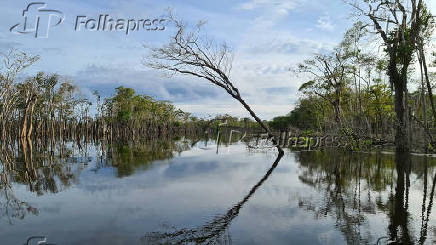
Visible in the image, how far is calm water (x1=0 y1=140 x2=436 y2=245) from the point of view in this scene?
5336mm

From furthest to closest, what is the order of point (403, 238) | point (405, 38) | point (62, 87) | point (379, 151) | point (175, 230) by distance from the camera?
point (62, 87) → point (379, 151) → point (405, 38) → point (175, 230) → point (403, 238)

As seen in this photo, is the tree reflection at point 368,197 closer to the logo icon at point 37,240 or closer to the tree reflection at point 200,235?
the tree reflection at point 200,235

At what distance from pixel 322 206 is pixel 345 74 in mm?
23403

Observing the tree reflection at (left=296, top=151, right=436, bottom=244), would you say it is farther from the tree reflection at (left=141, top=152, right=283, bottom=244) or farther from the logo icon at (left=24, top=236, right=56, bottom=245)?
the logo icon at (left=24, top=236, right=56, bottom=245)

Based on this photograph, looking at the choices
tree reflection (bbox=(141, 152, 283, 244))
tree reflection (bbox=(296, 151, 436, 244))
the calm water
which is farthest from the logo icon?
tree reflection (bbox=(296, 151, 436, 244))

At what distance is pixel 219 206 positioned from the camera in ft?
23.9

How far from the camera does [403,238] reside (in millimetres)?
5105

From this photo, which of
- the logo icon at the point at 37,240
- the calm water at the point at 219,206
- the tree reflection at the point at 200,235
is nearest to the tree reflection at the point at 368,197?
A: the calm water at the point at 219,206

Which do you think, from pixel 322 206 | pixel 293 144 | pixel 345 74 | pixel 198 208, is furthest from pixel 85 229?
pixel 345 74

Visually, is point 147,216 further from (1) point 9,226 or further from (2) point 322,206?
(2) point 322,206

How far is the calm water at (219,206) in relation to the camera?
5.34 meters

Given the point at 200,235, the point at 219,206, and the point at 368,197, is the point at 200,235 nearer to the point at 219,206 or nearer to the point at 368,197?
the point at 219,206

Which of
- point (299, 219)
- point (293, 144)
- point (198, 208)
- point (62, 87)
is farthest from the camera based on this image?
point (62, 87)

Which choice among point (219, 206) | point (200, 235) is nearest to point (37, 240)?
point (200, 235)
